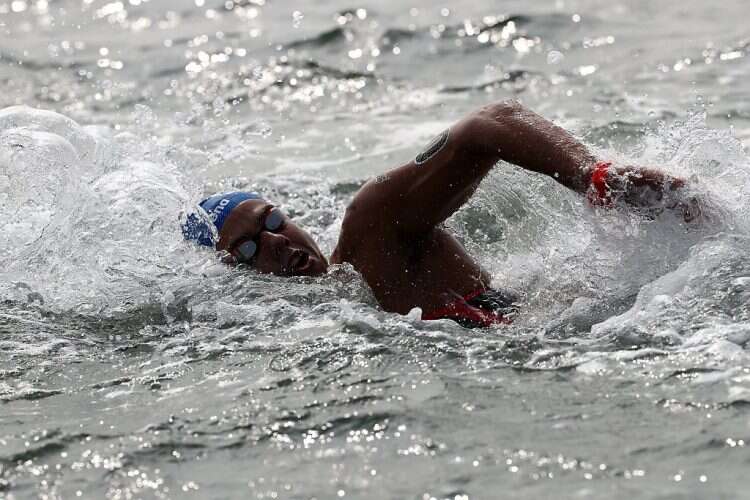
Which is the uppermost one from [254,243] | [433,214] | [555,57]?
[433,214]

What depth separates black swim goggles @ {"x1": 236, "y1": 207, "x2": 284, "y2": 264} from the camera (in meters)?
5.64

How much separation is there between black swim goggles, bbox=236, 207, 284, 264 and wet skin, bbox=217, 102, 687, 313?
2 cm

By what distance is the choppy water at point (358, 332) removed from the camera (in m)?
3.69

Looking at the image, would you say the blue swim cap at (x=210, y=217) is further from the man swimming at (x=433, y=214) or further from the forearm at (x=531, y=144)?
the forearm at (x=531, y=144)

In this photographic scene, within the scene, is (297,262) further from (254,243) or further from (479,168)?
(479,168)

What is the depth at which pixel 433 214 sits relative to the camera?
5.17 m

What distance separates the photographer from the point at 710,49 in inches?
416

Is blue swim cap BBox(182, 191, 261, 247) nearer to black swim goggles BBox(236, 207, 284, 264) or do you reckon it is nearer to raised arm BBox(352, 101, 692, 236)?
black swim goggles BBox(236, 207, 284, 264)

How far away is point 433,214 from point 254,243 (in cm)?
98

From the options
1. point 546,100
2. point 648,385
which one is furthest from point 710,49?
point 648,385

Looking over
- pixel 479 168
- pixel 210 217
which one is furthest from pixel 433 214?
pixel 210 217

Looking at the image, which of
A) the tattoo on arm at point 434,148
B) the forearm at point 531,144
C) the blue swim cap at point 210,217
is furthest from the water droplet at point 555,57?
the forearm at point 531,144

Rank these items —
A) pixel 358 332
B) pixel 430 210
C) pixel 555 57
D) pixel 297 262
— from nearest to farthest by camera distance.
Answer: pixel 358 332, pixel 430 210, pixel 297 262, pixel 555 57

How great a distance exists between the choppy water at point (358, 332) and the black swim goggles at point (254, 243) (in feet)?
0.30
